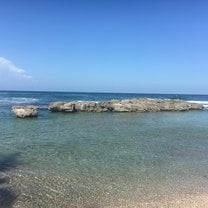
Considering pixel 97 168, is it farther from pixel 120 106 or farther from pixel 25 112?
pixel 120 106

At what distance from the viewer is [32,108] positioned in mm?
40406

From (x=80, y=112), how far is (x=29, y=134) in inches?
856

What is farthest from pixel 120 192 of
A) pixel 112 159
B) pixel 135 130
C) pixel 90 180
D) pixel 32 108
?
pixel 32 108

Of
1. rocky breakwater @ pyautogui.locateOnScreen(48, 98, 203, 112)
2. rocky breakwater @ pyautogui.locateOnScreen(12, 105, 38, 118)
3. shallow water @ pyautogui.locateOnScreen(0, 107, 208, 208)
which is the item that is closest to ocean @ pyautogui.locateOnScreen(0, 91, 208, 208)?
shallow water @ pyautogui.locateOnScreen(0, 107, 208, 208)

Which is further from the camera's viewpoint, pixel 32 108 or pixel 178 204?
pixel 32 108

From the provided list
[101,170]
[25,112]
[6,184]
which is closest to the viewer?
[6,184]

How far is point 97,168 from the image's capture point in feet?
54.2

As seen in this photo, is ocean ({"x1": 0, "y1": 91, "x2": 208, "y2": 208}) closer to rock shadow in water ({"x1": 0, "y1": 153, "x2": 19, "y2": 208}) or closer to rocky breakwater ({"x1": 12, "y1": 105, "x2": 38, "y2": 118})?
rock shadow in water ({"x1": 0, "y1": 153, "x2": 19, "y2": 208})

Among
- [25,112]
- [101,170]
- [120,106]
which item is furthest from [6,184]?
[120,106]

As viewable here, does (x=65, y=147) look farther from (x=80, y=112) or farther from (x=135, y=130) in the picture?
(x=80, y=112)

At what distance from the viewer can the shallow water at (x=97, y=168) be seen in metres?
12.7

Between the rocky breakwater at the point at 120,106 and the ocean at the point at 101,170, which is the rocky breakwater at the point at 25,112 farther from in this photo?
the ocean at the point at 101,170

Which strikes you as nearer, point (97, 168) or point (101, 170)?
point (101, 170)

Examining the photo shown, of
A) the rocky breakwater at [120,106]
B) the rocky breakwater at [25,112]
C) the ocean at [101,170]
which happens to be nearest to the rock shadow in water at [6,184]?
the ocean at [101,170]
